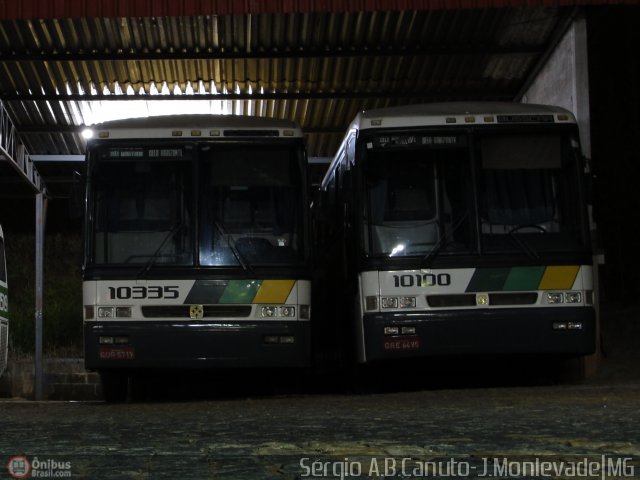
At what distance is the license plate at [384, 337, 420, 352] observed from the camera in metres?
11.8

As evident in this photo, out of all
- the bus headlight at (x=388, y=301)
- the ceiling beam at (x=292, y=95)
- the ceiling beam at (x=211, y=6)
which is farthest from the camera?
the ceiling beam at (x=292, y=95)

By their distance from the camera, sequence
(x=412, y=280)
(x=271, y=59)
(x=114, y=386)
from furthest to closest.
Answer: (x=271, y=59) < (x=114, y=386) < (x=412, y=280)

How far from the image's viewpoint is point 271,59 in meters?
17.2

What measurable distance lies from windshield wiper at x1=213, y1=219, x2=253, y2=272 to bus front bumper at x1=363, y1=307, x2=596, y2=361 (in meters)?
1.39

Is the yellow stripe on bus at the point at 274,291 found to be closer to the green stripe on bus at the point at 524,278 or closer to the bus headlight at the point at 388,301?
the bus headlight at the point at 388,301

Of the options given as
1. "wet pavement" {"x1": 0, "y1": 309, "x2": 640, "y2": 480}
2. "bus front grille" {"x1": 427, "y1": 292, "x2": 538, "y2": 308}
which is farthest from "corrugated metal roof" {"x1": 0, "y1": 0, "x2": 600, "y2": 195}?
"wet pavement" {"x1": 0, "y1": 309, "x2": 640, "y2": 480}

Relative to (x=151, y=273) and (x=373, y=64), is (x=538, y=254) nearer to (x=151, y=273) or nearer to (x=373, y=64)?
(x=151, y=273)

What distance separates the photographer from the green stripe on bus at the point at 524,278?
11984 millimetres

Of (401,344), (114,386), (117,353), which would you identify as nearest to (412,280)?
(401,344)

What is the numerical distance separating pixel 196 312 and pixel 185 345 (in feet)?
1.22

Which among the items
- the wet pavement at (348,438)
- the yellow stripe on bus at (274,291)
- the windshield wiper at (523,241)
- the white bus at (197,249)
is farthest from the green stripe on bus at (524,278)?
the yellow stripe on bus at (274,291)

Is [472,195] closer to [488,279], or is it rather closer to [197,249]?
[488,279]

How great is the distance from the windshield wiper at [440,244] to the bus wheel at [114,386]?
12.5ft

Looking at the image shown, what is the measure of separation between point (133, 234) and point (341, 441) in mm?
6232
